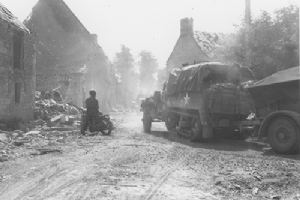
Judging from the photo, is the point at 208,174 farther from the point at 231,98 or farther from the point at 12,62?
the point at 12,62

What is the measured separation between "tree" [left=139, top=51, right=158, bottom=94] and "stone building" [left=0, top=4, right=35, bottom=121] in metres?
75.3

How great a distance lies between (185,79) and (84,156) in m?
5.72

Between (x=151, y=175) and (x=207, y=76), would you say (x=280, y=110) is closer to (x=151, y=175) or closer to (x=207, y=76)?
(x=207, y=76)

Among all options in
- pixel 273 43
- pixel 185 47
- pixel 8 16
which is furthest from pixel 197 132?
pixel 185 47

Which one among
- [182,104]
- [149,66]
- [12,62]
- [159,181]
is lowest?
[159,181]

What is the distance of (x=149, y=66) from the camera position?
9738cm

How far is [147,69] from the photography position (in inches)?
3834

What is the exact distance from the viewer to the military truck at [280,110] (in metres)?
9.73

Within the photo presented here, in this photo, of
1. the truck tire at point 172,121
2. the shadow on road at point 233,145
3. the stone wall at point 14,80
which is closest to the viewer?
the shadow on road at point 233,145

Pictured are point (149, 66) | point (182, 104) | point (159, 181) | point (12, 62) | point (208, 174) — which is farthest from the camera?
point (149, 66)

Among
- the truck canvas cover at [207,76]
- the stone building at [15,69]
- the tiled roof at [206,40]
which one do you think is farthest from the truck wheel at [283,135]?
the tiled roof at [206,40]

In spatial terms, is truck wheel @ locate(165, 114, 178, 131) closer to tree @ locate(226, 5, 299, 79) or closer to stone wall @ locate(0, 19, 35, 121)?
tree @ locate(226, 5, 299, 79)

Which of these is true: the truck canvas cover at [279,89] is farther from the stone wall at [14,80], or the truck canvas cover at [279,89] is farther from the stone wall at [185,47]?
the stone wall at [185,47]

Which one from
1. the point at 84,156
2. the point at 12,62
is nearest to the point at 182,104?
the point at 84,156
